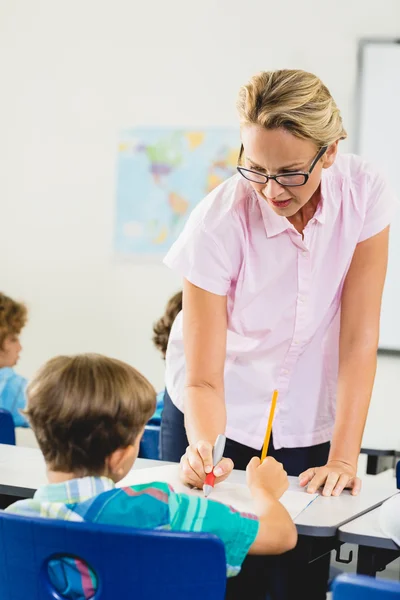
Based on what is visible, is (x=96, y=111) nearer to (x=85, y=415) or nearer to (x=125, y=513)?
(x=85, y=415)

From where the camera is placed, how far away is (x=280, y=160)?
64.1 inches

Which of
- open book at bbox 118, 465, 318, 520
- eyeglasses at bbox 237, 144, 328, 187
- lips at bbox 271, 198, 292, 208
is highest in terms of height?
eyeglasses at bbox 237, 144, 328, 187

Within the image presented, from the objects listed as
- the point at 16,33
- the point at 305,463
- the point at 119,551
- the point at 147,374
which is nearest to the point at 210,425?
the point at 305,463

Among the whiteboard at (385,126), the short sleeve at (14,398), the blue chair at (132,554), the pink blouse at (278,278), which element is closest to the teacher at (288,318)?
the pink blouse at (278,278)

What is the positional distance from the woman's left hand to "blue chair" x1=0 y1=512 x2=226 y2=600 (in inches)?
24.8

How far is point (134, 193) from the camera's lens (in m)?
4.30

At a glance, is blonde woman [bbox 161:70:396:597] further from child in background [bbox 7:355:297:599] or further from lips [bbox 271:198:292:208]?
child in background [bbox 7:355:297:599]

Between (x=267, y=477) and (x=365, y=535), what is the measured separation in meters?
0.19

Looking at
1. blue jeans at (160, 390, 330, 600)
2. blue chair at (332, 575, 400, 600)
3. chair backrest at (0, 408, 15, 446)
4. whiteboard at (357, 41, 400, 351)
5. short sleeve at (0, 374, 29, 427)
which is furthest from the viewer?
whiteboard at (357, 41, 400, 351)

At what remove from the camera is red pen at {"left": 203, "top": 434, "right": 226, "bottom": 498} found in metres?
1.61

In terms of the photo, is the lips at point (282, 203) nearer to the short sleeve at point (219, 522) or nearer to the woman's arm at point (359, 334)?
the woman's arm at point (359, 334)

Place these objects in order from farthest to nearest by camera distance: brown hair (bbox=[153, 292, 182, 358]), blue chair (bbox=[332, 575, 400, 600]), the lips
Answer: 1. brown hair (bbox=[153, 292, 182, 358])
2. the lips
3. blue chair (bbox=[332, 575, 400, 600])

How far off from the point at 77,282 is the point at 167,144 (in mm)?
821

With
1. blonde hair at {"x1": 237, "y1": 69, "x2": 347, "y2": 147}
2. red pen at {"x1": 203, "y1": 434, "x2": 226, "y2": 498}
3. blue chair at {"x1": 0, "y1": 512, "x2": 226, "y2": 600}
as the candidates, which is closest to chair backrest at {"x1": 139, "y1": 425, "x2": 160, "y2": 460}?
red pen at {"x1": 203, "y1": 434, "x2": 226, "y2": 498}
